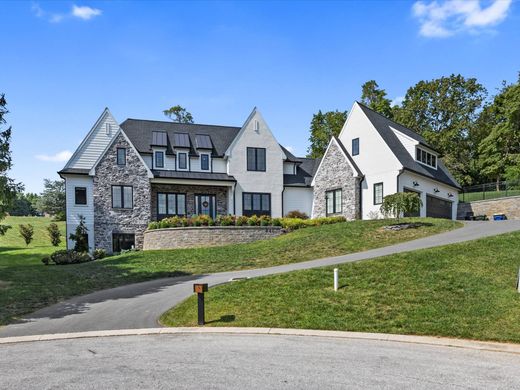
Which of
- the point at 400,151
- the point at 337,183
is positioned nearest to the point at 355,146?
the point at 337,183

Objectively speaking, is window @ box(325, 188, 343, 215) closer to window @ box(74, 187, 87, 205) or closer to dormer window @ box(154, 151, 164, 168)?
dormer window @ box(154, 151, 164, 168)

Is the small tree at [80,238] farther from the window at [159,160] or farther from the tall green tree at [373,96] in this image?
the tall green tree at [373,96]

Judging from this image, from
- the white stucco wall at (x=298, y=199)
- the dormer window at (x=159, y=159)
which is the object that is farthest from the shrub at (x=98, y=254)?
the white stucco wall at (x=298, y=199)

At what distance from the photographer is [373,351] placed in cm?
846

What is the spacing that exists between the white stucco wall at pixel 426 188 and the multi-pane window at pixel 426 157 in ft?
6.79

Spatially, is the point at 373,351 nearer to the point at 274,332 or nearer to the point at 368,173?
the point at 274,332

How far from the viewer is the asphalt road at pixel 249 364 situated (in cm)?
656

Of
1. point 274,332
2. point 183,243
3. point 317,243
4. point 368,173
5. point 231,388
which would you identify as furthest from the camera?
point 368,173

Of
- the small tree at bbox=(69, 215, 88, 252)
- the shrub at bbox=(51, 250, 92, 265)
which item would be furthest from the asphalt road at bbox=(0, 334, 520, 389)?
the small tree at bbox=(69, 215, 88, 252)

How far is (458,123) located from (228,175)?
113 feet

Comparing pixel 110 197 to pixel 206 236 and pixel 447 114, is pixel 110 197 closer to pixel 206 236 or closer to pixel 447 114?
pixel 206 236

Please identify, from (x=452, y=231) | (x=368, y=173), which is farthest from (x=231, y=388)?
(x=368, y=173)

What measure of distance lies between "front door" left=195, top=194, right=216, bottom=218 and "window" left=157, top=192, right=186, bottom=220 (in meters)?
1.12

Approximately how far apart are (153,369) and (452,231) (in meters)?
20.5
